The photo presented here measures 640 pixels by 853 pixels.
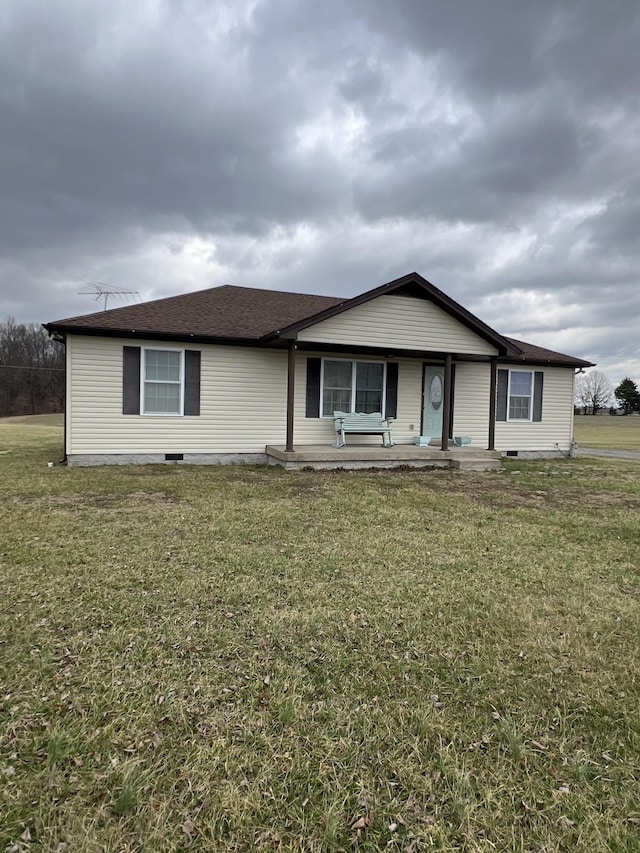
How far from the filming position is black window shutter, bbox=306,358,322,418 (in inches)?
446

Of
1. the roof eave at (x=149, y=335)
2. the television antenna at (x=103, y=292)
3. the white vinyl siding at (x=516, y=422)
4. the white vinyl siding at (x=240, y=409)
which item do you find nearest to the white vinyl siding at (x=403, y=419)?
the white vinyl siding at (x=240, y=409)

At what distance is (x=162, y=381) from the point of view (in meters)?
10.2

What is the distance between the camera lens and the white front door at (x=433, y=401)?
41.2ft

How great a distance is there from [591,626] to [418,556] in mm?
1663

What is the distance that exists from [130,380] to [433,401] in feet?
26.0

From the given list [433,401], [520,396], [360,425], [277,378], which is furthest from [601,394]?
[277,378]

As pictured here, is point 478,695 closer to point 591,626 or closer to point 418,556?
point 591,626

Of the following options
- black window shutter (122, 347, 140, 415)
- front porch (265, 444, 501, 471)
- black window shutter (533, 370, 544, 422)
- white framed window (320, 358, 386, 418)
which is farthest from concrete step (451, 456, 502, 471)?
black window shutter (122, 347, 140, 415)

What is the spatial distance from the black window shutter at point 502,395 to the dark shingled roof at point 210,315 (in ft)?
19.0

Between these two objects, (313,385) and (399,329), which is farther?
(313,385)

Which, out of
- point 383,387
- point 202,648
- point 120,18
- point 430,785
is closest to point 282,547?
point 202,648

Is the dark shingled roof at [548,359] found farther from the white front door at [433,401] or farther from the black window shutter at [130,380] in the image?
the black window shutter at [130,380]

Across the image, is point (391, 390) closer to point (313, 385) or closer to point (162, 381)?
point (313, 385)

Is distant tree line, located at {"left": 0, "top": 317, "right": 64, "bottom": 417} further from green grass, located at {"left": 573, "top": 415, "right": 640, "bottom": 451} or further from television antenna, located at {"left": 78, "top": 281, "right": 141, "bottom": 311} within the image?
green grass, located at {"left": 573, "top": 415, "right": 640, "bottom": 451}
